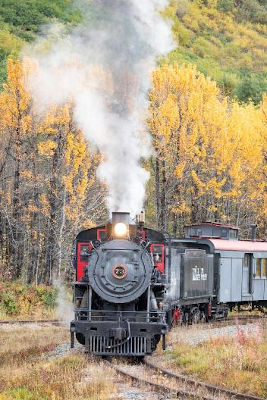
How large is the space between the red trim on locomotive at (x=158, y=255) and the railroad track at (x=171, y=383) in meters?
2.42

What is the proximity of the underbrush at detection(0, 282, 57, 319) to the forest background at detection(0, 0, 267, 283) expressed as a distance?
1.37 m

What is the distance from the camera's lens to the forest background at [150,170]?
2898 centimetres

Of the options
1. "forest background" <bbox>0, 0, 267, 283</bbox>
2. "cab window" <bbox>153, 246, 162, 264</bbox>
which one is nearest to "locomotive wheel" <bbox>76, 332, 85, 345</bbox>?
"cab window" <bbox>153, 246, 162, 264</bbox>

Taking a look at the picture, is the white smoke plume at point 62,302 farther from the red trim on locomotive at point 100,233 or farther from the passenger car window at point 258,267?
the red trim on locomotive at point 100,233

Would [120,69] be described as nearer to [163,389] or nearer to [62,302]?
[163,389]

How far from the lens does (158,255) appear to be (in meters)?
16.0

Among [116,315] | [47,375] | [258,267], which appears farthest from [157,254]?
[258,267]

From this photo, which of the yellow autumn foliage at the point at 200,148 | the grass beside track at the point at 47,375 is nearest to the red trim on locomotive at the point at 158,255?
the grass beside track at the point at 47,375

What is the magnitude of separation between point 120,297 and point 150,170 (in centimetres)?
1987

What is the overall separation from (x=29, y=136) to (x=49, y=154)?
4.74 ft

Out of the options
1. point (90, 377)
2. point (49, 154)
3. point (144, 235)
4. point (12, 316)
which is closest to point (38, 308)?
point (12, 316)

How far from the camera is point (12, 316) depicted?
2573 cm

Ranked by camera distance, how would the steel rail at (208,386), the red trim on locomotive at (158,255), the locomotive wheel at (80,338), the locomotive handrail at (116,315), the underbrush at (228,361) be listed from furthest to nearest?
the red trim on locomotive at (158,255) < the locomotive wheel at (80,338) < the locomotive handrail at (116,315) < the underbrush at (228,361) < the steel rail at (208,386)

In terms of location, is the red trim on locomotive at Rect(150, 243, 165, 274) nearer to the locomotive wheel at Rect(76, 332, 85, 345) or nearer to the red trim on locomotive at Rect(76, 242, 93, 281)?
the red trim on locomotive at Rect(76, 242, 93, 281)
